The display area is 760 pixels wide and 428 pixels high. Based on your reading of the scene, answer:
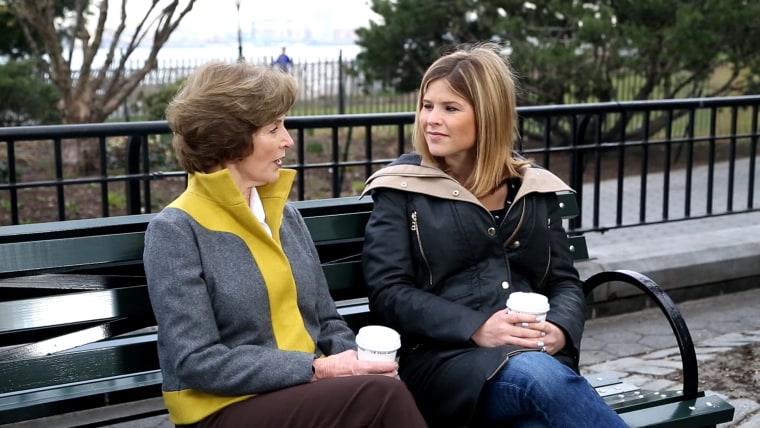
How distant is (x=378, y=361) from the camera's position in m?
2.66

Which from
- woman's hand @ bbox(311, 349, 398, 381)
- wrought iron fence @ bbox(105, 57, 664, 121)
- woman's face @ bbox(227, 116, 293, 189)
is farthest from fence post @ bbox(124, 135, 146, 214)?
wrought iron fence @ bbox(105, 57, 664, 121)

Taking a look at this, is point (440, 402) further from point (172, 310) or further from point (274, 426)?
point (172, 310)

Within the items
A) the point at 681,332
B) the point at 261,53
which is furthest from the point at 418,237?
the point at 261,53

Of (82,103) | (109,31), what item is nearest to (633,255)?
(82,103)

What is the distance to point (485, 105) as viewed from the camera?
10.8ft

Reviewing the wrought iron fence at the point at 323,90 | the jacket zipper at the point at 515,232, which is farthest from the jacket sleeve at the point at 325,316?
the wrought iron fence at the point at 323,90

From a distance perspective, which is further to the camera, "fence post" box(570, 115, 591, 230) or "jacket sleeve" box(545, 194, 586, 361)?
"fence post" box(570, 115, 591, 230)

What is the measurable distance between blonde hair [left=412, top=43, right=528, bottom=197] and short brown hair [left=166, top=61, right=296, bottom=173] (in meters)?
0.72

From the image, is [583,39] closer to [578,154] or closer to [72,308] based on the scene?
[578,154]

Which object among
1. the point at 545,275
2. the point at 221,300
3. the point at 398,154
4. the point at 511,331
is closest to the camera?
the point at 221,300

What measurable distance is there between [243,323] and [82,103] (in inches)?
446

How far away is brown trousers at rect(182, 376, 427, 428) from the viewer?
2.55 meters

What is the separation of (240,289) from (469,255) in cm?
82

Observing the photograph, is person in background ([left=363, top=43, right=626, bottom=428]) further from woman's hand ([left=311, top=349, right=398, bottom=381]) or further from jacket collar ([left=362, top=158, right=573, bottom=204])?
woman's hand ([left=311, top=349, right=398, bottom=381])
